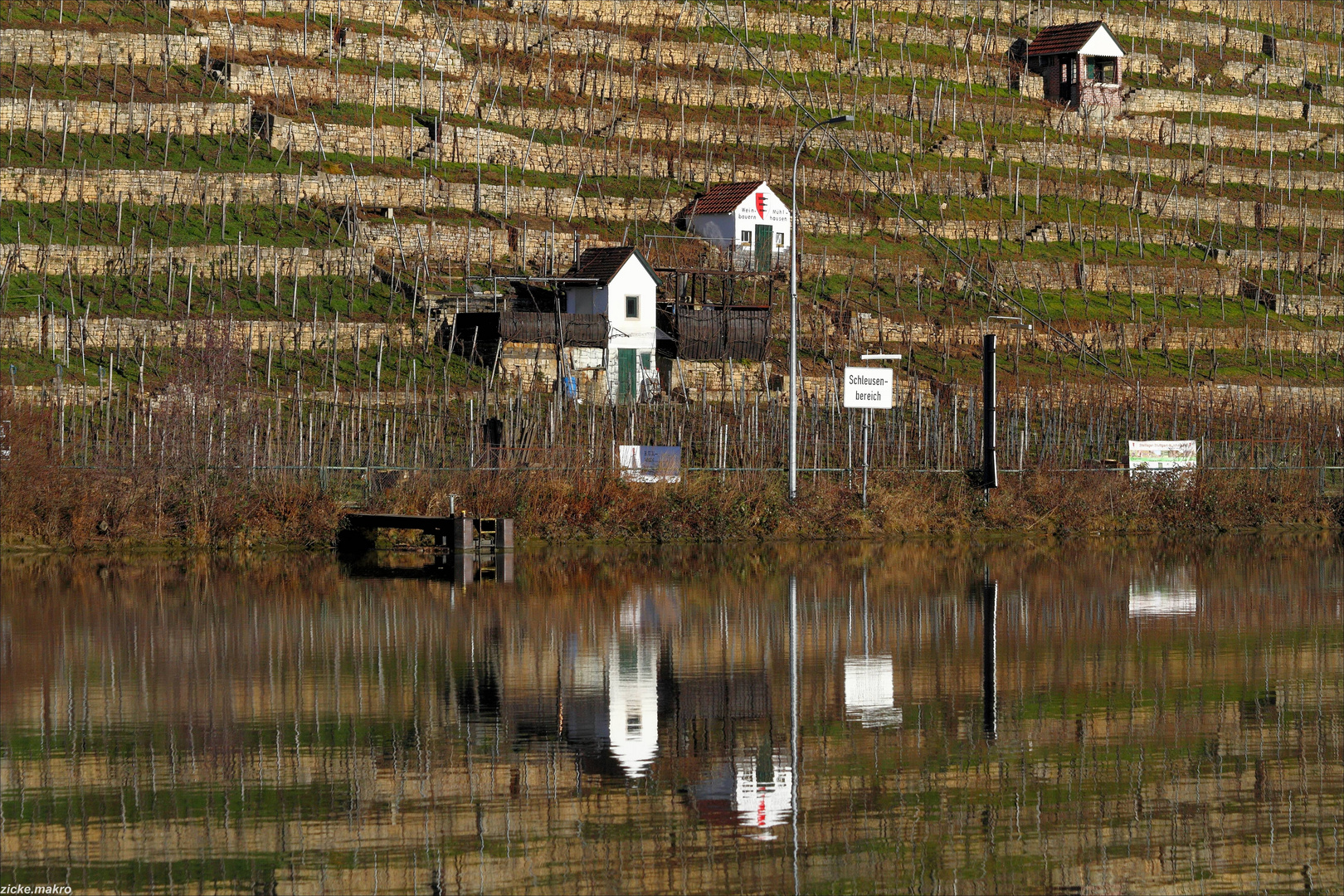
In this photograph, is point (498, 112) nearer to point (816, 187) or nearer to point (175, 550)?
point (816, 187)

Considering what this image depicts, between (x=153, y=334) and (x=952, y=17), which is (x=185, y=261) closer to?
(x=153, y=334)

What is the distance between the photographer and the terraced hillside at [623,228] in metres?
46.8

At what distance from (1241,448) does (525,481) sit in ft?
67.8

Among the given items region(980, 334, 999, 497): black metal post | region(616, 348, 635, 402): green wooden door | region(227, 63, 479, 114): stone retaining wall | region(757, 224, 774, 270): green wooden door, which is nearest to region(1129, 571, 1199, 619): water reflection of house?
region(980, 334, 999, 497): black metal post

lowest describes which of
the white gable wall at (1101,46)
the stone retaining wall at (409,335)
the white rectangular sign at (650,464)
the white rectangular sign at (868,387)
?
the white rectangular sign at (650,464)

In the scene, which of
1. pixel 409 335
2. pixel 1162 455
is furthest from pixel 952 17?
pixel 1162 455

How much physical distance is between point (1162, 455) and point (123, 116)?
35.0 metres

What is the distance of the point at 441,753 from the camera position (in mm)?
14188

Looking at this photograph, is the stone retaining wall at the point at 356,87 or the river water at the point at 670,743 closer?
the river water at the point at 670,743

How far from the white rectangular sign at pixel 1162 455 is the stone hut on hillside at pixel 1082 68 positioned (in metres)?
41.7

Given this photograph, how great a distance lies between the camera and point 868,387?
4269 cm

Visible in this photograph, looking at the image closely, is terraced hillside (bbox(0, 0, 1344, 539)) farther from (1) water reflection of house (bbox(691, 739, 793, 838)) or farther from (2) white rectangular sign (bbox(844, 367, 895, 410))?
(1) water reflection of house (bbox(691, 739, 793, 838))

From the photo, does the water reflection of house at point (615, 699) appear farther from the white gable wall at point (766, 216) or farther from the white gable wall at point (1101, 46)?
the white gable wall at point (1101, 46)

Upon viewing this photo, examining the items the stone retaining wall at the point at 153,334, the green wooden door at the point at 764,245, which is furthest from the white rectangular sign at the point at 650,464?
the green wooden door at the point at 764,245
